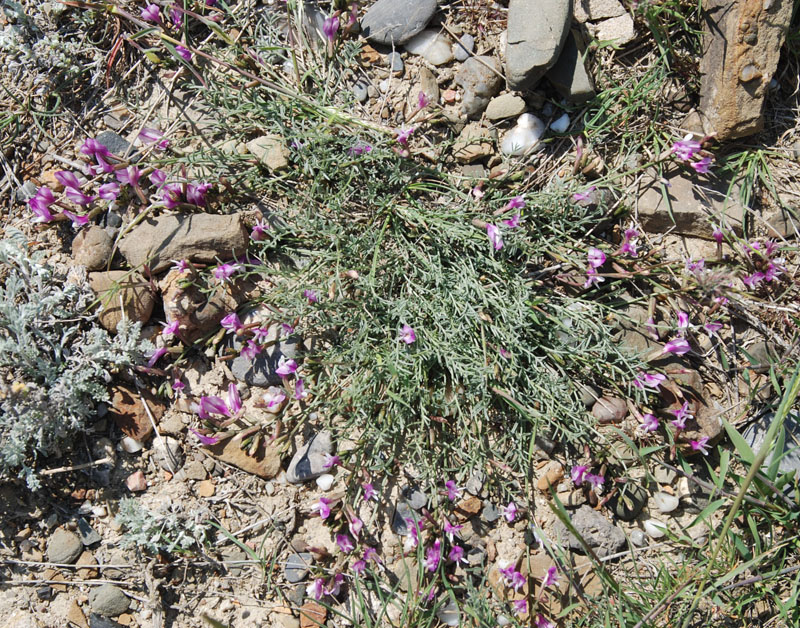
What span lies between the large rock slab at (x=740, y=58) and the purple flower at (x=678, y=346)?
4.11ft

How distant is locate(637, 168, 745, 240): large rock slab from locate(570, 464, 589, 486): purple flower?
4.86ft

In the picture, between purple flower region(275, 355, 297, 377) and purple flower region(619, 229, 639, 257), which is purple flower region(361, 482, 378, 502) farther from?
purple flower region(619, 229, 639, 257)

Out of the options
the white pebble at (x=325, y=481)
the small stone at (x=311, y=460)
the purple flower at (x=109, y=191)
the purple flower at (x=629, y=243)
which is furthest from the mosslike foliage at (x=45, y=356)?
the purple flower at (x=629, y=243)

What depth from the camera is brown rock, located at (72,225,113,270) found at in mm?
3520

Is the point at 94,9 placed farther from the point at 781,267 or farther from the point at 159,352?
the point at 781,267

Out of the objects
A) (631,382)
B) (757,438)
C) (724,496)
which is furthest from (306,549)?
(757,438)

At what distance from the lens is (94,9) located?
366cm

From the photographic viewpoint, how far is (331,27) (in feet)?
11.9

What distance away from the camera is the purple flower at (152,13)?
3.60 meters

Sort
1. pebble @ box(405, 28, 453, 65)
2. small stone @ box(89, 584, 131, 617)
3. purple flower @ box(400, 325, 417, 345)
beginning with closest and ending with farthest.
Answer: purple flower @ box(400, 325, 417, 345), small stone @ box(89, 584, 131, 617), pebble @ box(405, 28, 453, 65)

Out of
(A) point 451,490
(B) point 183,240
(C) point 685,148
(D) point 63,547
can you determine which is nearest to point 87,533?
(D) point 63,547

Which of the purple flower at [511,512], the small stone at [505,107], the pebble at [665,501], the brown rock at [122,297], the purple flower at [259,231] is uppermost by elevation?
the small stone at [505,107]

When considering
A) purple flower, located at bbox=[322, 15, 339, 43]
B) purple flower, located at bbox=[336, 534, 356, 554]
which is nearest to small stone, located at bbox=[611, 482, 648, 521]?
purple flower, located at bbox=[336, 534, 356, 554]

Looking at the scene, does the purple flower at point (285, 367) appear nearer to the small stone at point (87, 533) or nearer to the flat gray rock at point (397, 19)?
the small stone at point (87, 533)
